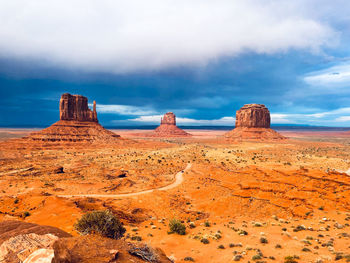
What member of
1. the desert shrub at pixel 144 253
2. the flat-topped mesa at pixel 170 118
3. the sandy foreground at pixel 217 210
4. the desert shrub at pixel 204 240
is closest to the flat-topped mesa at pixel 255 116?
the flat-topped mesa at pixel 170 118

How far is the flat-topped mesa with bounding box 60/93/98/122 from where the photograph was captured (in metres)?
88.6

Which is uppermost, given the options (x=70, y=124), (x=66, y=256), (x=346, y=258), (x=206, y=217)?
(x=70, y=124)

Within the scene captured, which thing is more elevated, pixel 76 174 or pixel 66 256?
pixel 66 256

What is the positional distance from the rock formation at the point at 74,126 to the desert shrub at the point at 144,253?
266 ft

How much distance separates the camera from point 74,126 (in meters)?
87.1

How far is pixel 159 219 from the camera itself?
59.0 ft

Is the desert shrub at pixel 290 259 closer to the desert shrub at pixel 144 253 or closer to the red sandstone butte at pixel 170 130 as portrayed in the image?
the desert shrub at pixel 144 253

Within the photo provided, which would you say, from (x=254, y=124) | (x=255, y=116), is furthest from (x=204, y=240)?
(x=254, y=124)

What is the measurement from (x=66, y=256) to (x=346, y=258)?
1204 centimetres

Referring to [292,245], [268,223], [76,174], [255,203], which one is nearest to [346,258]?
[292,245]

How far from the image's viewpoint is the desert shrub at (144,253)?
6863 millimetres

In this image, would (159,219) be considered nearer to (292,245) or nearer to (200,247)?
(200,247)

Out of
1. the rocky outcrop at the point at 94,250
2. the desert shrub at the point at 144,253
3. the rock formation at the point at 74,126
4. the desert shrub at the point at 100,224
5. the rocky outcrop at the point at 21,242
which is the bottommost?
the desert shrub at the point at 100,224

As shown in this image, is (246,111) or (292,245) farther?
(246,111)
